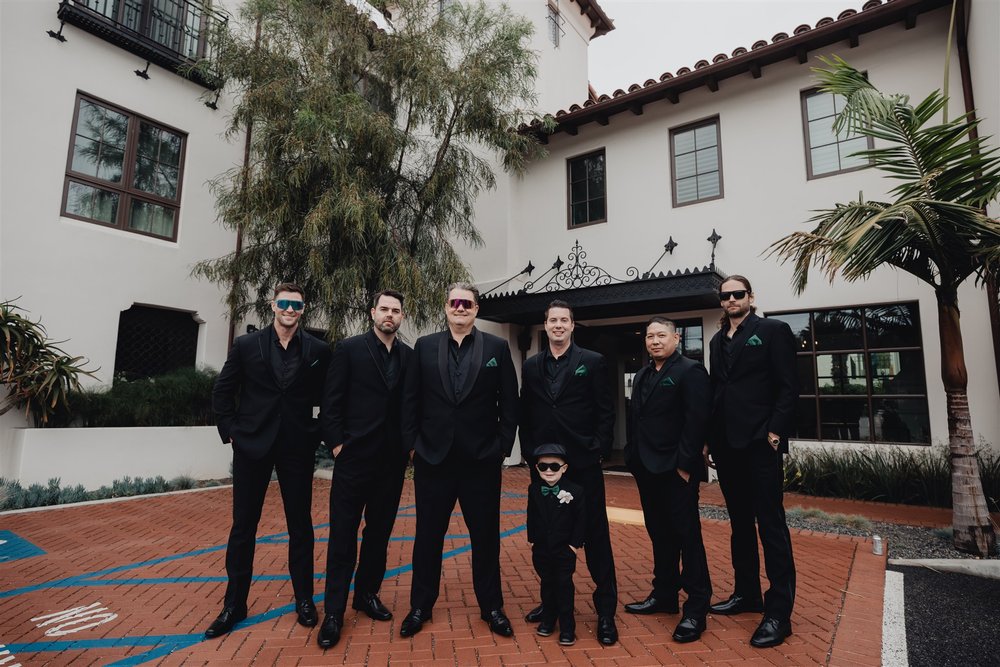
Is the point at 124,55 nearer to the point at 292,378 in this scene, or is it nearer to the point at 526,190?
the point at 526,190

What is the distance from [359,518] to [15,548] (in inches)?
169

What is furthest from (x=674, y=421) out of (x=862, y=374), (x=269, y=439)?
(x=862, y=374)

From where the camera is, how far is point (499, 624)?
3188 millimetres

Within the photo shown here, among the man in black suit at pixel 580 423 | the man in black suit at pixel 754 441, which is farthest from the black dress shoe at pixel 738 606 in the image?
the man in black suit at pixel 580 423

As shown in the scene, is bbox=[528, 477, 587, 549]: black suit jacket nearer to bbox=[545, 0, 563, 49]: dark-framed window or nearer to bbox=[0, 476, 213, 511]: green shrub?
bbox=[0, 476, 213, 511]: green shrub

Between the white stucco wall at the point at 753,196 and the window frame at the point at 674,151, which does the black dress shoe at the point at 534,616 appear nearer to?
the white stucco wall at the point at 753,196

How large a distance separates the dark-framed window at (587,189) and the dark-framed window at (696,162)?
4.43 feet

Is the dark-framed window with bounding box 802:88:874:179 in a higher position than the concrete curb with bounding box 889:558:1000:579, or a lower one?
higher

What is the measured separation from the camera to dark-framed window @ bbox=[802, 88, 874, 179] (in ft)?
26.0

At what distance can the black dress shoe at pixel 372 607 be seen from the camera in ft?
11.2

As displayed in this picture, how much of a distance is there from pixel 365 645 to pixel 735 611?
2340 mm

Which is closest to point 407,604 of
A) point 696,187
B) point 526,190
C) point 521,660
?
point 521,660

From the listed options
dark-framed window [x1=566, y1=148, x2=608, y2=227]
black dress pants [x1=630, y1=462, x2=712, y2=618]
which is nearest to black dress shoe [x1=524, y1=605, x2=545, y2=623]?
black dress pants [x1=630, y1=462, x2=712, y2=618]

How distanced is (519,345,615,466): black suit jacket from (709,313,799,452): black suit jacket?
71 centimetres
